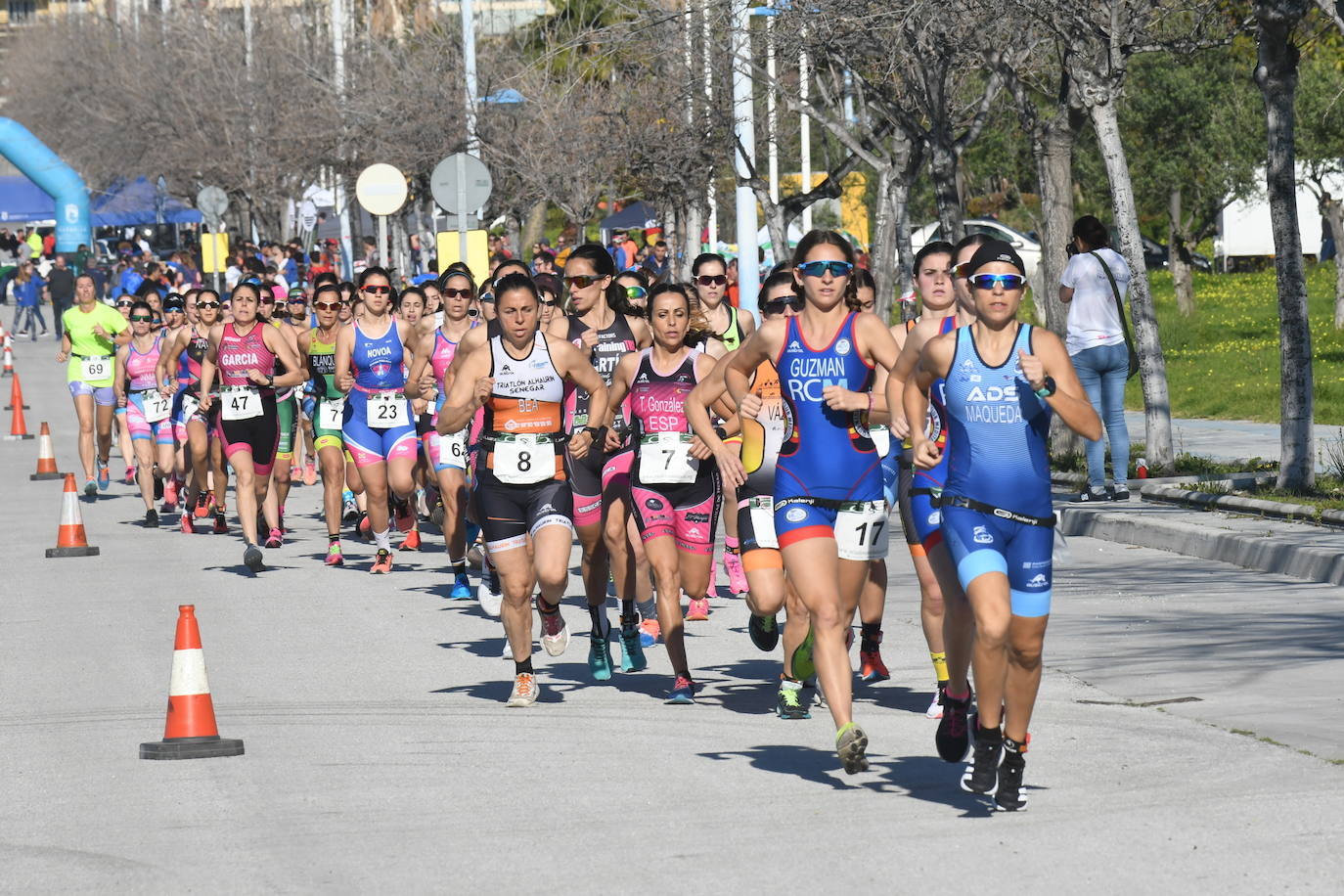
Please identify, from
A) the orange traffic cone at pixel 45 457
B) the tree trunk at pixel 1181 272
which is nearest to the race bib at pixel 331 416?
the orange traffic cone at pixel 45 457

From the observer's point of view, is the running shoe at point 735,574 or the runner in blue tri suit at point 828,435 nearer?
the runner in blue tri suit at point 828,435

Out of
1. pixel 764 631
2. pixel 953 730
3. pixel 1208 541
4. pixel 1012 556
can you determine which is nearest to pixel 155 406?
pixel 1208 541

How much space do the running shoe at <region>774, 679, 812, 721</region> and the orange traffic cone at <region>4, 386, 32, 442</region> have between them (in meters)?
24.0

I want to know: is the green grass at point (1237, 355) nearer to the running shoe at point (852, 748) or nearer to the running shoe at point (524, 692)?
the running shoe at point (524, 692)

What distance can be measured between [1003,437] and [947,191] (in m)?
13.0

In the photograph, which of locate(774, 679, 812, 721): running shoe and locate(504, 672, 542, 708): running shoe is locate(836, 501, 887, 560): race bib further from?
locate(504, 672, 542, 708): running shoe

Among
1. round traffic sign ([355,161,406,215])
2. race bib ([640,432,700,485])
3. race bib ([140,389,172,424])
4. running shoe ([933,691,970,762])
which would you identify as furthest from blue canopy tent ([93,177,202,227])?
running shoe ([933,691,970,762])

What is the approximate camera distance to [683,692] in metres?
9.57

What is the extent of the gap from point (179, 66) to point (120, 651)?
4639 cm

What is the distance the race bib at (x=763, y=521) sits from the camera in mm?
9086

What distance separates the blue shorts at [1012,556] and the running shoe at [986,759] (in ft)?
1.32

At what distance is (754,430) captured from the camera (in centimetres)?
952

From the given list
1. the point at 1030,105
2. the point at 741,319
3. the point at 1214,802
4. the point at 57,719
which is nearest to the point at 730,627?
the point at 741,319

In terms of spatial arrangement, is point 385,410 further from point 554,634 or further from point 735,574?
point 554,634
